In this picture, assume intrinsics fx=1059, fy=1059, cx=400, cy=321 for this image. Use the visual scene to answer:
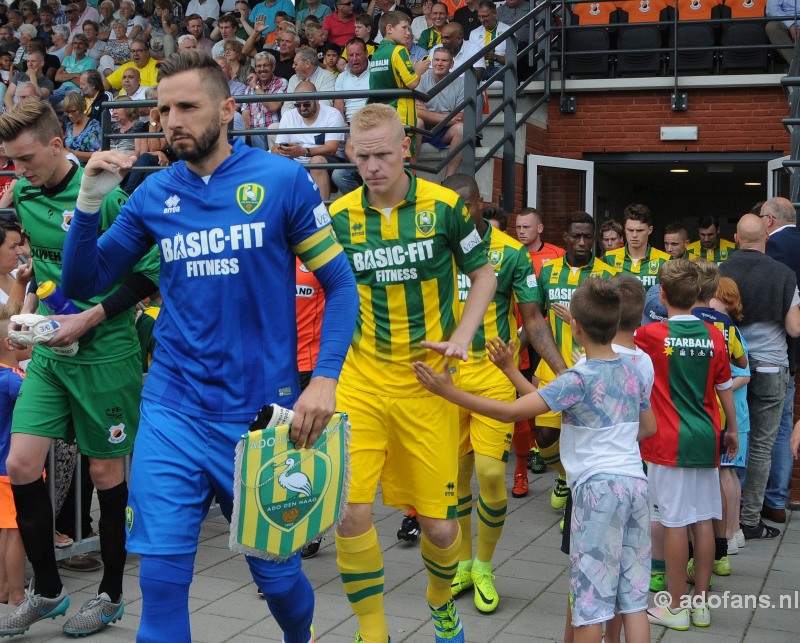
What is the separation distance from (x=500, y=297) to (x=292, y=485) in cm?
300

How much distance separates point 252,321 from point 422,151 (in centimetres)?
789

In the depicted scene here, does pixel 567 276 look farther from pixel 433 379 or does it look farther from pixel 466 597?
pixel 433 379

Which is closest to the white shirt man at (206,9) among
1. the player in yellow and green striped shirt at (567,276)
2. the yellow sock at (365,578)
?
the player in yellow and green striped shirt at (567,276)

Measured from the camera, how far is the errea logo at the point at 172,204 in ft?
11.9

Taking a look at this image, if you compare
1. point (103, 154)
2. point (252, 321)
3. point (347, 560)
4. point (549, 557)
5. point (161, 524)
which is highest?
point (103, 154)

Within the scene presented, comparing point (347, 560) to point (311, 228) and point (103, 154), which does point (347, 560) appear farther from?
point (103, 154)

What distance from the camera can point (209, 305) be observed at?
3551 mm

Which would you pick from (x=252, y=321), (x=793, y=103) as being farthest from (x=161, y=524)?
(x=793, y=103)

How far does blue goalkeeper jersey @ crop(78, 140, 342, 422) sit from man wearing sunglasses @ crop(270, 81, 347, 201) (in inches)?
288

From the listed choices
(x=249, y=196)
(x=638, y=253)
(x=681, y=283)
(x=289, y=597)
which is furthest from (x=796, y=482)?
(x=249, y=196)

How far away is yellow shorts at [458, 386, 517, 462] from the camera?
575 cm

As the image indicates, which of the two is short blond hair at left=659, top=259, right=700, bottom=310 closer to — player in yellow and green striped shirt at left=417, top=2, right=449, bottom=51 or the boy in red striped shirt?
→ the boy in red striped shirt

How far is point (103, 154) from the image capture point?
3713mm

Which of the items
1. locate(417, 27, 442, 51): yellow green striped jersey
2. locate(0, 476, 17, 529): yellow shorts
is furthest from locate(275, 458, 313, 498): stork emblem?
locate(417, 27, 442, 51): yellow green striped jersey
